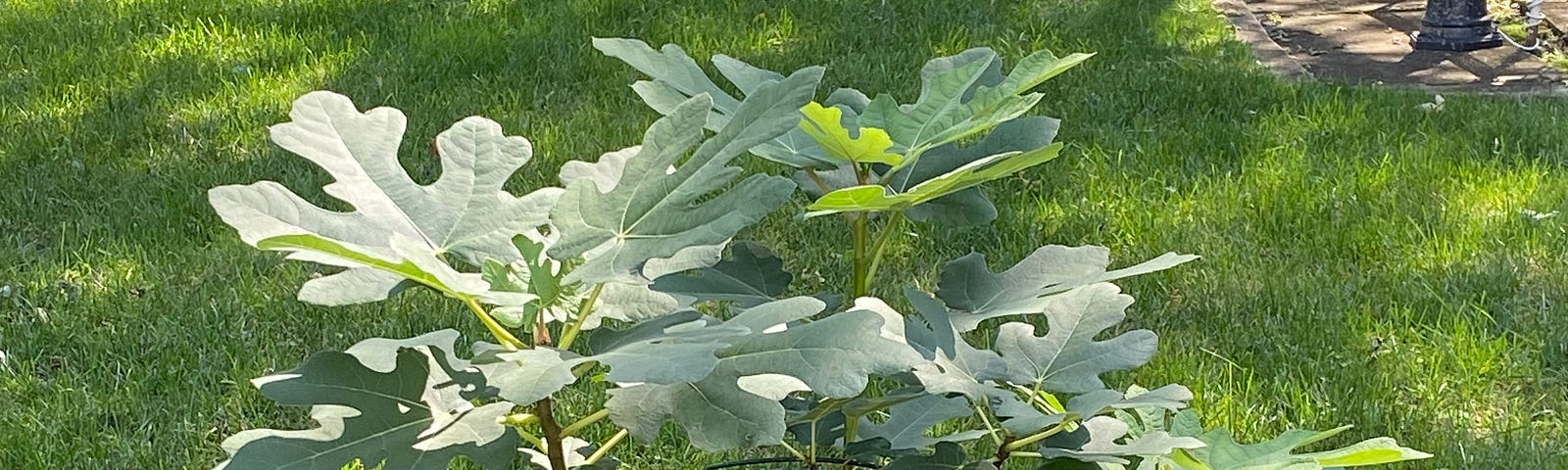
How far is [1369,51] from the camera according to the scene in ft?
16.6

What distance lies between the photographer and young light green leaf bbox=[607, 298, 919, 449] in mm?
769

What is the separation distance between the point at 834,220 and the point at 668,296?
7.81 feet

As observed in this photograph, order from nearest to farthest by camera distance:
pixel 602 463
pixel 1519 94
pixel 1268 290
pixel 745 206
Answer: pixel 745 206
pixel 602 463
pixel 1268 290
pixel 1519 94

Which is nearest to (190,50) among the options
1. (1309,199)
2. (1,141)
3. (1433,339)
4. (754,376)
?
(1,141)

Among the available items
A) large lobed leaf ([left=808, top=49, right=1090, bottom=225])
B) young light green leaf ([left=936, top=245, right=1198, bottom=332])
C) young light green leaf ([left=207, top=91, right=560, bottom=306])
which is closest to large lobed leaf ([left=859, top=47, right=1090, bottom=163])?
large lobed leaf ([left=808, top=49, right=1090, bottom=225])

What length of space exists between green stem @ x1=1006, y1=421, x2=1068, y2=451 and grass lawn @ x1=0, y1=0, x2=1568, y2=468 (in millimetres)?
1432

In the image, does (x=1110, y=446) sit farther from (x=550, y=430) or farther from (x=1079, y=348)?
(x=550, y=430)

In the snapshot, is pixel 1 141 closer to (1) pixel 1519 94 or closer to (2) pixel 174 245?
(2) pixel 174 245

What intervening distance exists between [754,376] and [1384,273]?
8.09 ft

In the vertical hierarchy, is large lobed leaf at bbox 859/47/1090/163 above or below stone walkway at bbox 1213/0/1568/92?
above

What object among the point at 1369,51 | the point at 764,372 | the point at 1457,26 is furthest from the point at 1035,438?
the point at 1369,51

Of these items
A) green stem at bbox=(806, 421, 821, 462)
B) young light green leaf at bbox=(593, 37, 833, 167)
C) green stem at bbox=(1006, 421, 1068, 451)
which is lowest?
green stem at bbox=(806, 421, 821, 462)

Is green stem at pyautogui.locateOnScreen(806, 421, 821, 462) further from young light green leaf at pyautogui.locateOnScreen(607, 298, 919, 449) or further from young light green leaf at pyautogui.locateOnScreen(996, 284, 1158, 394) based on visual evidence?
young light green leaf at pyautogui.locateOnScreen(607, 298, 919, 449)

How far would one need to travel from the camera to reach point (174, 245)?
10.8 feet
